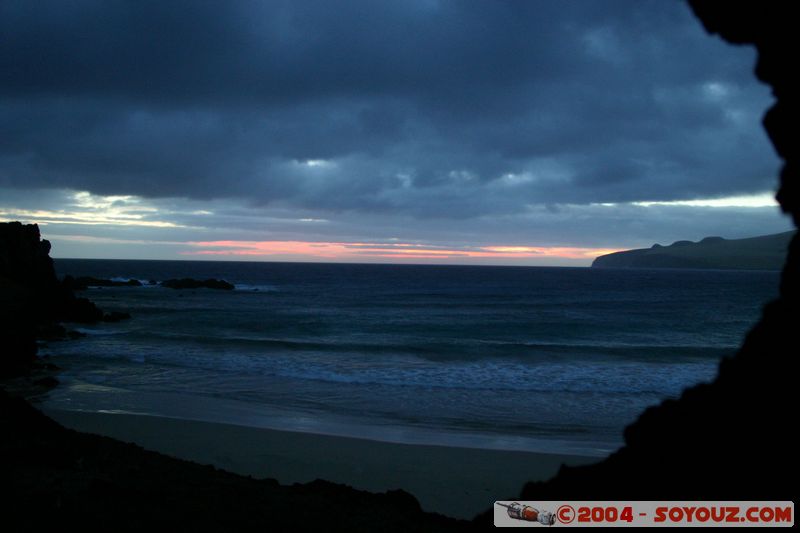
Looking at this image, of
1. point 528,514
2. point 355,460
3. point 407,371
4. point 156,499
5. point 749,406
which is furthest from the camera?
point 407,371

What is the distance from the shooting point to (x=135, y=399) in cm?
1559

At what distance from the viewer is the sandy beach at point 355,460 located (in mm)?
9297

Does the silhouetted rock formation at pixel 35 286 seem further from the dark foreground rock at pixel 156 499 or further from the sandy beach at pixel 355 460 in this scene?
the dark foreground rock at pixel 156 499

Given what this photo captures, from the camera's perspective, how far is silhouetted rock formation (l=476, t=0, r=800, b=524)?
3.59m

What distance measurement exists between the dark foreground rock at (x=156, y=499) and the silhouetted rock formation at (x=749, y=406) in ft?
8.08

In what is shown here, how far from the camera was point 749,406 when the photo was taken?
3686 mm

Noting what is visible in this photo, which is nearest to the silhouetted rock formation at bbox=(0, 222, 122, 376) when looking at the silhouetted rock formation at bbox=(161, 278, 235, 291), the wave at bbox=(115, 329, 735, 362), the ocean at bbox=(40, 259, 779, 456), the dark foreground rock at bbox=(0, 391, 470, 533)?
the ocean at bbox=(40, 259, 779, 456)

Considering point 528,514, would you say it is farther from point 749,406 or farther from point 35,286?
point 35,286

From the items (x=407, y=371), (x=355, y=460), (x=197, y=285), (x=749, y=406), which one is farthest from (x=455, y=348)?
(x=197, y=285)

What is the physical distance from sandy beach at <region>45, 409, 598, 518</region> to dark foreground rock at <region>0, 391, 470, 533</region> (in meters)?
1.89

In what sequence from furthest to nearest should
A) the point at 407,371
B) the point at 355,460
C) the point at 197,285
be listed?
the point at 197,285, the point at 407,371, the point at 355,460

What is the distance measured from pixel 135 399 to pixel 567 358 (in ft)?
56.3

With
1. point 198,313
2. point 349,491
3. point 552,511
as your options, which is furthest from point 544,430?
point 198,313

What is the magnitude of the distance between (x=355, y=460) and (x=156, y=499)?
498cm
